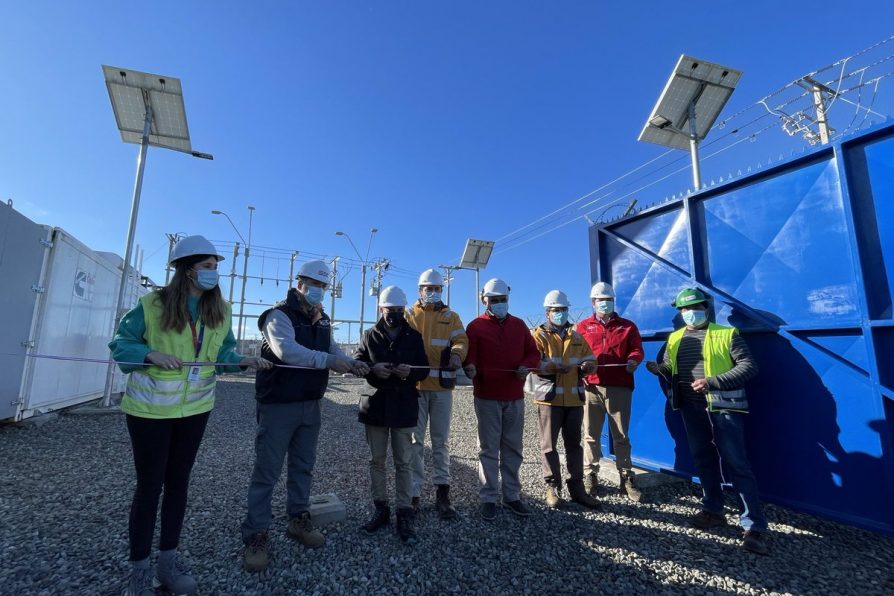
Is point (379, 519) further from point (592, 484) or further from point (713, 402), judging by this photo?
point (713, 402)

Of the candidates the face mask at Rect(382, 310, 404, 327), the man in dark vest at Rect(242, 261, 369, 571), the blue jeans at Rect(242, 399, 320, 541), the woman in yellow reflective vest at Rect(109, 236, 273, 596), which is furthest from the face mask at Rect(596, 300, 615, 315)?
the woman in yellow reflective vest at Rect(109, 236, 273, 596)

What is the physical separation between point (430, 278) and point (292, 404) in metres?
2.03

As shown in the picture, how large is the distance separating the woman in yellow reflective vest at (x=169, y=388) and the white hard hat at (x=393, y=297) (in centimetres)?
135

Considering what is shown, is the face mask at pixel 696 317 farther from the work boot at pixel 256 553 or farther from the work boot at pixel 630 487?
the work boot at pixel 256 553

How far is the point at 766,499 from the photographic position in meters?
4.09

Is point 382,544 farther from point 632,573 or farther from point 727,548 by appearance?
point 727,548

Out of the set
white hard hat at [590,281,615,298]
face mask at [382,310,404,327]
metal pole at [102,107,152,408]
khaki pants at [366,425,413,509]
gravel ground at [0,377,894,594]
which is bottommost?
gravel ground at [0,377,894,594]

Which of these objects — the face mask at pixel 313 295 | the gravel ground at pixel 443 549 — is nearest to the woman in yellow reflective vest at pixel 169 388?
the gravel ground at pixel 443 549

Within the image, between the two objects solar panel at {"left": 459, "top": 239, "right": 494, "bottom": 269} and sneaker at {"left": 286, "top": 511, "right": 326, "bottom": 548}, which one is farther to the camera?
solar panel at {"left": 459, "top": 239, "right": 494, "bottom": 269}

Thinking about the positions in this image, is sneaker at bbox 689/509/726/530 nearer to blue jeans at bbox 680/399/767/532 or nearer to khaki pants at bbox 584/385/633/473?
blue jeans at bbox 680/399/767/532

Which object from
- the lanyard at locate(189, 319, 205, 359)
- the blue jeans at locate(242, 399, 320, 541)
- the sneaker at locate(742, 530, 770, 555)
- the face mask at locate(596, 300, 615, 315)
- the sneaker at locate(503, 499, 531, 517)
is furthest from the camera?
the face mask at locate(596, 300, 615, 315)

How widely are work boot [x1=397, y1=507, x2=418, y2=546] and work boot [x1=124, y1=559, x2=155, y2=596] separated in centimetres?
172

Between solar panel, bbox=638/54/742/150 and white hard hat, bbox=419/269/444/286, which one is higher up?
solar panel, bbox=638/54/742/150

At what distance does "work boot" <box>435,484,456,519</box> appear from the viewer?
3.96 meters
